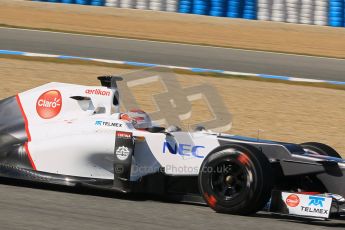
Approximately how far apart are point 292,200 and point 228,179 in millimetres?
543

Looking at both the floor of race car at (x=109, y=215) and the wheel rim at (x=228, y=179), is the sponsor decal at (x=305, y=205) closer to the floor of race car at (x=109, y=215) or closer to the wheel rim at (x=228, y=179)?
the floor of race car at (x=109, y=215)

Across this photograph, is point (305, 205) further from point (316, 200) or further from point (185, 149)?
point (185, 149)

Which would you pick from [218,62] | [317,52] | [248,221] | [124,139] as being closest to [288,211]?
[248,221]

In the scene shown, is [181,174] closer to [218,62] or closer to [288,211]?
[288,211]

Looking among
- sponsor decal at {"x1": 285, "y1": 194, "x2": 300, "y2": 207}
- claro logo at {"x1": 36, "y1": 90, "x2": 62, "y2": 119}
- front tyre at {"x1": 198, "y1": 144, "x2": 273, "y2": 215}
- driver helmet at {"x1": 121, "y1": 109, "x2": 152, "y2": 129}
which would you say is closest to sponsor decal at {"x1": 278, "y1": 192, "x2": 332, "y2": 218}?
sponsor decal at {"x1": 285, "y1": 194, "x2": 300, "y2": 207}

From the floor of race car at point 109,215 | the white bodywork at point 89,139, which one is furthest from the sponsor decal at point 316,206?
the white bodywork at point 89,139

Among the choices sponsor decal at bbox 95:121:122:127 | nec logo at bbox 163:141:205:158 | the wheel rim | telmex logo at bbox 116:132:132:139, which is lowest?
the wheel rim

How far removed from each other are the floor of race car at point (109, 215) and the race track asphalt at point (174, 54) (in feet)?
31.1

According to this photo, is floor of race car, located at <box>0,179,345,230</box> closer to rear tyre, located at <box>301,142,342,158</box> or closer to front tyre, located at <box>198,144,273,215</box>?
front tyre, located at <box>198,144,273,215</box>

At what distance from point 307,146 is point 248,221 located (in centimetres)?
155

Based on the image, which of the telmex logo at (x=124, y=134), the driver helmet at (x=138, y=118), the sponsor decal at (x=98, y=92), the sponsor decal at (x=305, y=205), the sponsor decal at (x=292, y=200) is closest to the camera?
the sponsor decal at (x=305, y=205)

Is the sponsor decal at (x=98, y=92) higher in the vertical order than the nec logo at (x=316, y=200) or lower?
higher

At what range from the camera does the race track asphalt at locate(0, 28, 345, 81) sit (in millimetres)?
16797

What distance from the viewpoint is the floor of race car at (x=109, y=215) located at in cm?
615
